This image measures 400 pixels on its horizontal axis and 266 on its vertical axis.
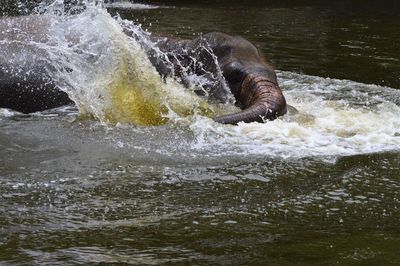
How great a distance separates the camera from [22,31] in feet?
24.1

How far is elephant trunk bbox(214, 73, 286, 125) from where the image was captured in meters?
5.84

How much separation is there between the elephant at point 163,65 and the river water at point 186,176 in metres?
0.17

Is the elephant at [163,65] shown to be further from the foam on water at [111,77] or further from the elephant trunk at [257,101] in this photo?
the foam on water at [111,77]

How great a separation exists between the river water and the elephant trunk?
13cm

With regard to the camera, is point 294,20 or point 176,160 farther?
point 294,20

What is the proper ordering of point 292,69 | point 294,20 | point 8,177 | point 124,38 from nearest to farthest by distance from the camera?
point 8,177 → point 124,38 → point 292,69 → point 294,20

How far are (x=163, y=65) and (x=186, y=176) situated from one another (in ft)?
9.38

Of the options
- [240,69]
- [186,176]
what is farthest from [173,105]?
[186,176]

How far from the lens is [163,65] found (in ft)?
24.1

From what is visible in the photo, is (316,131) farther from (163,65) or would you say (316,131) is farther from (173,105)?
(163,65)

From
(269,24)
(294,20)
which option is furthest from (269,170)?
(294,20)

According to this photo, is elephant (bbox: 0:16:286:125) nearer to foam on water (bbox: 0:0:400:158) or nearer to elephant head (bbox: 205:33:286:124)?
elephant head (bbox: 205:33:286:124)

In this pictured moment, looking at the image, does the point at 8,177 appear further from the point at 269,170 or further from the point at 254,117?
the point at 254,117

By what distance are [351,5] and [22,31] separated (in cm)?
1529
